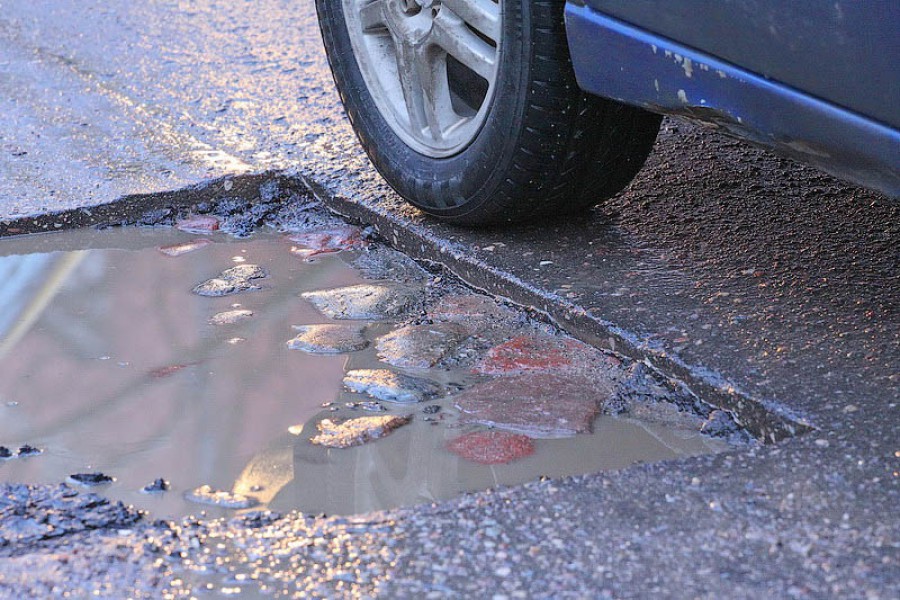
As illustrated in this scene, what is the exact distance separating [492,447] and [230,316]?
0.77 meters

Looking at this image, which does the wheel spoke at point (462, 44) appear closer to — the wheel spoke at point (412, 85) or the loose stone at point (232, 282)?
the wheel spoke at point (412, 85)

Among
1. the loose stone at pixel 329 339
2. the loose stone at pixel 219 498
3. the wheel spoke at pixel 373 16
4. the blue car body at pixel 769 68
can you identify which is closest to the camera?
the blue car body at pixel 769 68

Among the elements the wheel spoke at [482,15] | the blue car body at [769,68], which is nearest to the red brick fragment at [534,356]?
the blue car body at [769,68]

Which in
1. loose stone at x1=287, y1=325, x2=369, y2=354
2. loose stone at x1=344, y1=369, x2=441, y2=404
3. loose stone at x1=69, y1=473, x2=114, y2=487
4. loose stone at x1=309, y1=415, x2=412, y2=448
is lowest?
loose stone at x1=69, y1=473, x2=114, y2=487

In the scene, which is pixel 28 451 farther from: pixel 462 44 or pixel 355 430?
pixel 462 44

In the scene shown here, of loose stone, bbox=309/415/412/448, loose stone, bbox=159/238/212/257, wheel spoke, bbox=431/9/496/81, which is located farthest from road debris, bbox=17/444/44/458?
wheel spoke, bbox=431/9/496/81

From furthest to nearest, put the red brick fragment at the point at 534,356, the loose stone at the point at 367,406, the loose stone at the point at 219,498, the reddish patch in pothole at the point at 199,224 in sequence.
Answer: the reddish patch in pothole at the point at 199,224 → the red brick fragment at the point at 534,356 → the loose stone at the point at 367,406 → the loose stone at the point at 219,498

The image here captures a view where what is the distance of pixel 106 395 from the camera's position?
1970 millimetres

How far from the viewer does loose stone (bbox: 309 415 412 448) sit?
179 cm

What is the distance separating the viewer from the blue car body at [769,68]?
4.95 feet

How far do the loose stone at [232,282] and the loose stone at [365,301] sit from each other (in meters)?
0.15

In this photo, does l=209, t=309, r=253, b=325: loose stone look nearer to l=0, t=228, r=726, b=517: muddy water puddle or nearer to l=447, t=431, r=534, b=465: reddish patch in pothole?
l=0, t=228, r=726, b=517: muddy water puddle

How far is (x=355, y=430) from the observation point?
1.83m

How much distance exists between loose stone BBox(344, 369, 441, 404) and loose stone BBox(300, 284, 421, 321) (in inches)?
10.5
